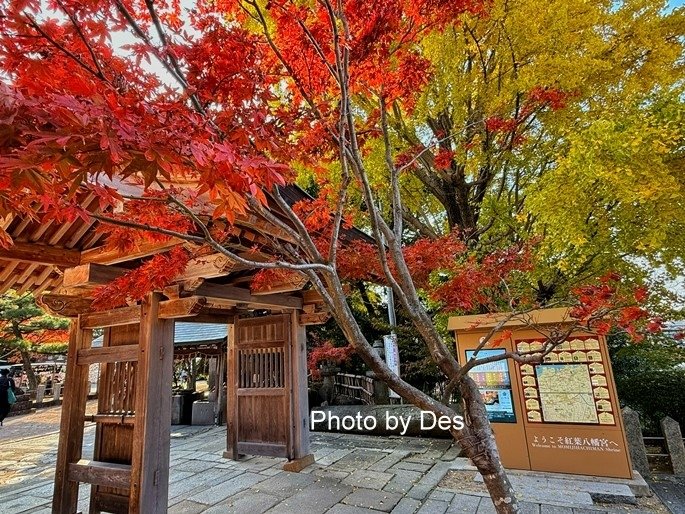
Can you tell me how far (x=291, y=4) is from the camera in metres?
3.87

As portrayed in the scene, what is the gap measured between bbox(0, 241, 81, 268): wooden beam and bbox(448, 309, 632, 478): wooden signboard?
5581 mm

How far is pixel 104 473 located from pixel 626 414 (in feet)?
24.2

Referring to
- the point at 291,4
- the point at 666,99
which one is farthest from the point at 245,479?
the point at 666,99

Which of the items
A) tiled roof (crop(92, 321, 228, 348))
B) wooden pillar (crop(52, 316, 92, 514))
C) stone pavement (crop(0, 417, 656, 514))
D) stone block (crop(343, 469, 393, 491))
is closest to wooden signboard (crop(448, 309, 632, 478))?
stone pavement (crop(0, 417, 656, 514))

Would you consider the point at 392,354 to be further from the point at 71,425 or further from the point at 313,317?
the point at 71,425

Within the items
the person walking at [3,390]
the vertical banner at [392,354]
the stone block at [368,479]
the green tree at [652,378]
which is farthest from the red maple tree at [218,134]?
the person walking at [3,390]

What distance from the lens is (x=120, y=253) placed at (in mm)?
3996

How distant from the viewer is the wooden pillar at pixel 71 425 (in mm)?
4718

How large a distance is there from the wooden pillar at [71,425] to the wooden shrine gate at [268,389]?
2.65m

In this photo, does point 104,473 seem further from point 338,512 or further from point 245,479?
point 338,512

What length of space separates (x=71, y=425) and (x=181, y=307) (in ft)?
7.79

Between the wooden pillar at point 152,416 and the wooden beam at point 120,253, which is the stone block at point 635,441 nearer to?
the wooden pillar at point 152,416

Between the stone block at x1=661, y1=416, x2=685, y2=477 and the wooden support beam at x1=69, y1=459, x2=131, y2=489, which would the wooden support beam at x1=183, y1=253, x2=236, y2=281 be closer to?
the wooden support beam at x1=69, y1=459, x2=131, y2=489

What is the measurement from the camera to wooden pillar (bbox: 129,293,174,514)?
13.7 ft
